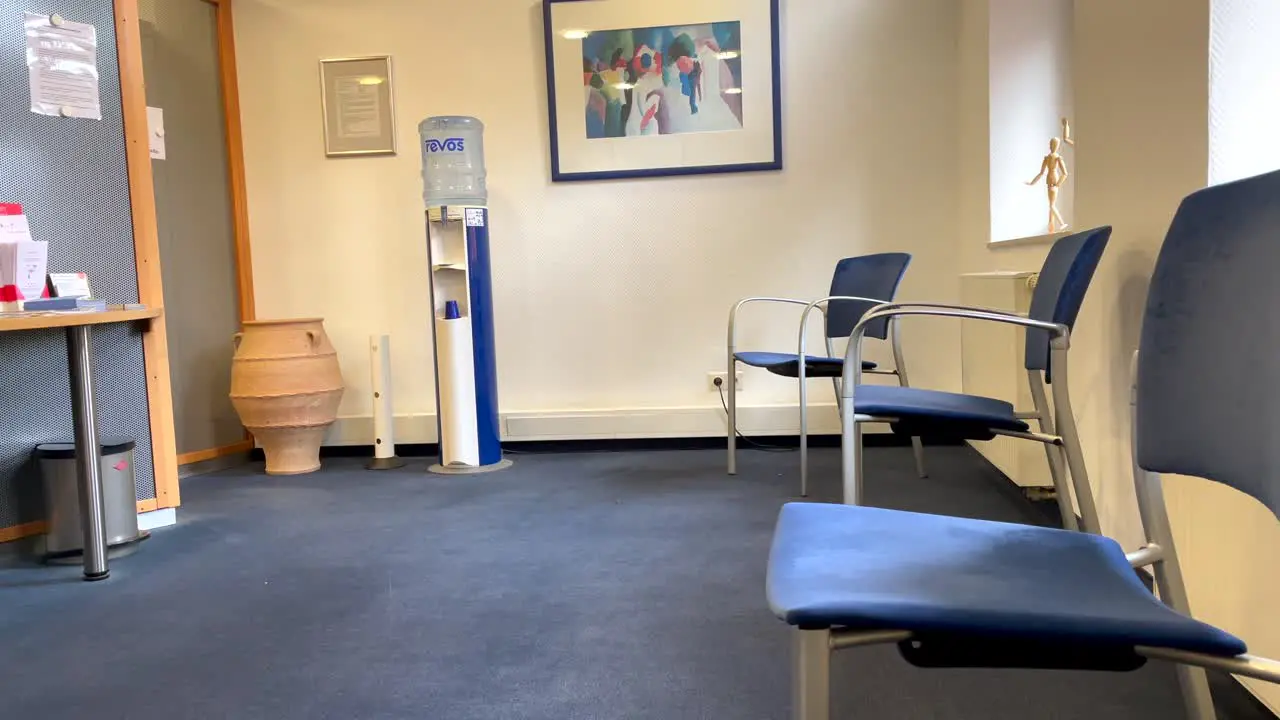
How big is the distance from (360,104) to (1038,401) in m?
3.31

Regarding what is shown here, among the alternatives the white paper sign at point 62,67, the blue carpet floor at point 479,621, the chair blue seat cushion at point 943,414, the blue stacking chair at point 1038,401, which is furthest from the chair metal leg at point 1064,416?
the white paper sign at point 62,67

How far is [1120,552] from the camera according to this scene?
97cm

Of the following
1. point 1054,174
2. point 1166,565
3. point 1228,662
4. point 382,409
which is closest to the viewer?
point 1228,662

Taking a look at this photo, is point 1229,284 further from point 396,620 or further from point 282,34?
point 282,34

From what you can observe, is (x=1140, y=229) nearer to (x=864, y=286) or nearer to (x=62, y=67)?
(x=864, y=286)

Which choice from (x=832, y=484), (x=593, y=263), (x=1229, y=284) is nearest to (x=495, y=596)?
(x=832, y=484)

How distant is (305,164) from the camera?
13.6 ft

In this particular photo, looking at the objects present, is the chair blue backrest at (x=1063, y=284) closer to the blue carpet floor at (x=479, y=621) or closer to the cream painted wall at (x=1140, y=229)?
the cream painted wall at (x=1140, y=229)

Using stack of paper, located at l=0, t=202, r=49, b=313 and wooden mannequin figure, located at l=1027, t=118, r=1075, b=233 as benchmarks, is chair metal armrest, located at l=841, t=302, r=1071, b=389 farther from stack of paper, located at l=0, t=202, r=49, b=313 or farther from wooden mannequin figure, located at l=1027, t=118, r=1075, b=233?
stack of paper, located at l=0, t=202, r=49, b=313

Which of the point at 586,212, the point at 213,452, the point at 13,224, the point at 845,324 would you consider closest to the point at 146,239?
the point at 13,224

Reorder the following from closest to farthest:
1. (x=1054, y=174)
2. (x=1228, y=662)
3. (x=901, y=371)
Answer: (x=1228, y=662) → (x=1054, y=174) → (x=901, y=371)

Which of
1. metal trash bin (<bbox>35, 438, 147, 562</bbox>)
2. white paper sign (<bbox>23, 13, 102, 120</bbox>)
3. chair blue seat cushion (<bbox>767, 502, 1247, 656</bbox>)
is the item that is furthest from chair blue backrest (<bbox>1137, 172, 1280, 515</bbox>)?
white paper sign (<bbox>23, 13, 102, 120</bbox>)

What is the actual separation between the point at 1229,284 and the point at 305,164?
157 inches

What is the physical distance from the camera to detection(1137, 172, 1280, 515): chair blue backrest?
32.2 inches
